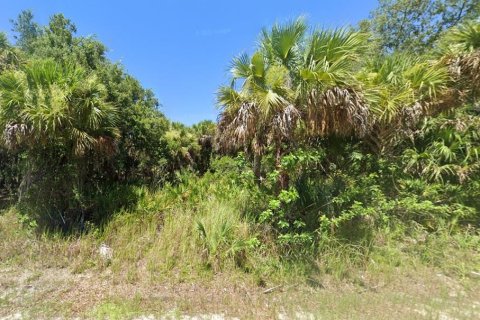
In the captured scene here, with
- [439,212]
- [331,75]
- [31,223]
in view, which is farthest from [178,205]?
[439,212]

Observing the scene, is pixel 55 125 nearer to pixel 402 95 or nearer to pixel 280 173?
pixel 280 173

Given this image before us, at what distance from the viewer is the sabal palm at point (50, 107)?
4883 millimetres

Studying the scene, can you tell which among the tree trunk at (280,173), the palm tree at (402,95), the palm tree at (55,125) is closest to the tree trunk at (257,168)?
the tree trunk at (280,173)

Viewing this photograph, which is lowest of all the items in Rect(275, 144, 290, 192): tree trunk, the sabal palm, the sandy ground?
the sandy ground

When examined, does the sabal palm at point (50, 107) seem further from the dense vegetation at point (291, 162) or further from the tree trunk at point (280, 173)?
the tree trunk at point (280, 173)

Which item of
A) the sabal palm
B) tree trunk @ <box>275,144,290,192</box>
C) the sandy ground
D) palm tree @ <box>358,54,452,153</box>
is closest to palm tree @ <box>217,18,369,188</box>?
tree trunk @ <box>275,144,290,192</box>

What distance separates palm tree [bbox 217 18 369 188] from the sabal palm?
289 centimetres

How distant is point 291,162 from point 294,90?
1.25 meters

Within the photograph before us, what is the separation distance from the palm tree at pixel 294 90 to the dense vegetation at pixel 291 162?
0.02m

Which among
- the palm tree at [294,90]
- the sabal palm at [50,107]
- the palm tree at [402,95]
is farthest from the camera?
the palm tree at [402,95]

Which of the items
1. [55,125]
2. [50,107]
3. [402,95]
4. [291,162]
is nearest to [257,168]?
[291,162]

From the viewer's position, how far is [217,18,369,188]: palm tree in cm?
432

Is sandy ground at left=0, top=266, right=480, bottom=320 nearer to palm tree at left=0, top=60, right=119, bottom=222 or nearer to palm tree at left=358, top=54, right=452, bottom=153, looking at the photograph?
palm tree at left=0, top=60, right=119, bottom=222

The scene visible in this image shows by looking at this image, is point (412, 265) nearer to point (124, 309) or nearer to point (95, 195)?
point (124, 309)
